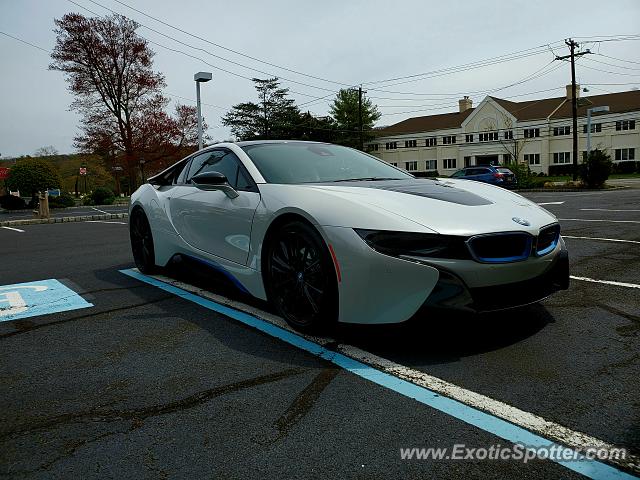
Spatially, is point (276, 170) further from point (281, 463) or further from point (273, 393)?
point (281, 463)

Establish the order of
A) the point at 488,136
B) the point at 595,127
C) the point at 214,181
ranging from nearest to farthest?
the point at 214,181 → the point at 595,127 → the point at 488,136

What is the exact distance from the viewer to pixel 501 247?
2746 millimetres

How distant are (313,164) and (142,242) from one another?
247 cm

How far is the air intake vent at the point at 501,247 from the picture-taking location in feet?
8.70

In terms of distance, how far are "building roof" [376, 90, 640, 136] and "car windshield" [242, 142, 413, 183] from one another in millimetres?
48665

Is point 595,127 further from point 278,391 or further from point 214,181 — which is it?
point 278,391

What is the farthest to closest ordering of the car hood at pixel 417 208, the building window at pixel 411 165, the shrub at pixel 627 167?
1. the building window at pixel 411 165
2. the shrub at pixel 627 167
3. the car hood at pixel 417 208

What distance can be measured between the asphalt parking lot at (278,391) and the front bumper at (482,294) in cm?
10

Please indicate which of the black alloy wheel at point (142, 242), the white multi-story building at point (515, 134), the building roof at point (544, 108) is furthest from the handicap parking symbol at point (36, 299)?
the building roof at point (544, 108)

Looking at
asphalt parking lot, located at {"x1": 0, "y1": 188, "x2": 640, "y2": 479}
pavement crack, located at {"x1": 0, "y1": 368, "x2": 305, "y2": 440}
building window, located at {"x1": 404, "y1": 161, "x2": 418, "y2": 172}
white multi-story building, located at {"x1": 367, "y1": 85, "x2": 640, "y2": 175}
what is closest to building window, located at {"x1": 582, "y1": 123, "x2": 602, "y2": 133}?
white multi-story building, located at {"x1": 367, "y1": 85, "x2": 640, "y2": 175}

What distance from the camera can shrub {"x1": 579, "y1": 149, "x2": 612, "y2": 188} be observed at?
25.2 m

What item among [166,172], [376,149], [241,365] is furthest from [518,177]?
[376,149]

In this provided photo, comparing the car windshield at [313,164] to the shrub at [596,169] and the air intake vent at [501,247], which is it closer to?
the air intake vent at [501,247]

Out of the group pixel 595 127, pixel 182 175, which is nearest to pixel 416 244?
pixel 182 175
